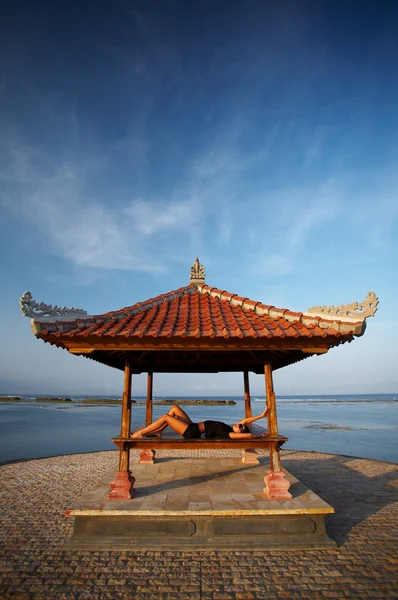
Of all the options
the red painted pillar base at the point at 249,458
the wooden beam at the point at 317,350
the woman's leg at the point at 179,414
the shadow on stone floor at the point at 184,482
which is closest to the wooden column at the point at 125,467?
the shadow on stone floor at the point at 184,482

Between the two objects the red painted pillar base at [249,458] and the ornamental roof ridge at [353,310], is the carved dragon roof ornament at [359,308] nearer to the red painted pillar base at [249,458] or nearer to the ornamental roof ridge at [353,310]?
the ornamental roof ridge at [353,310]

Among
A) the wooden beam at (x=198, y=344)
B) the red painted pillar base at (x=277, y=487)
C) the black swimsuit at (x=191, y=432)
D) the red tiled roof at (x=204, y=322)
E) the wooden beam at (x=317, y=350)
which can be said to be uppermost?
the red tiled roof at (x=204, y=322)

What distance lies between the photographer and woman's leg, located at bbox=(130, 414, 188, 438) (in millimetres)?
5574

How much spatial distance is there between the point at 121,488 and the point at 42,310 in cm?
315

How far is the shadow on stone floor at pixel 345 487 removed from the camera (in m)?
5.94

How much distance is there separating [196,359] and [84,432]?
56.4 feet

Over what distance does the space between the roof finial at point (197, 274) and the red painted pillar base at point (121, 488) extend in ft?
13.7

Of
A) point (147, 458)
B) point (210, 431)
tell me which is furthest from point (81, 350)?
point (147, 458)

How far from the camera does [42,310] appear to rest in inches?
202

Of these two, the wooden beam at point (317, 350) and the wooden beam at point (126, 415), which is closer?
the wooden beam at point (317, 350)

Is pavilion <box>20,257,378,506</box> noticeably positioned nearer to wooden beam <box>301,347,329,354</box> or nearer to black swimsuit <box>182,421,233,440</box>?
wooden beam <box>301,347,329,354</box>

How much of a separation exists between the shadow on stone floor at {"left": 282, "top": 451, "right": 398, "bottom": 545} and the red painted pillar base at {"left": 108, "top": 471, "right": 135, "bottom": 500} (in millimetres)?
3325

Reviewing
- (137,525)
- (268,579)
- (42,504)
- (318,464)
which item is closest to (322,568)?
(268,579)

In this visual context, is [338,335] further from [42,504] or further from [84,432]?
[84,432]
